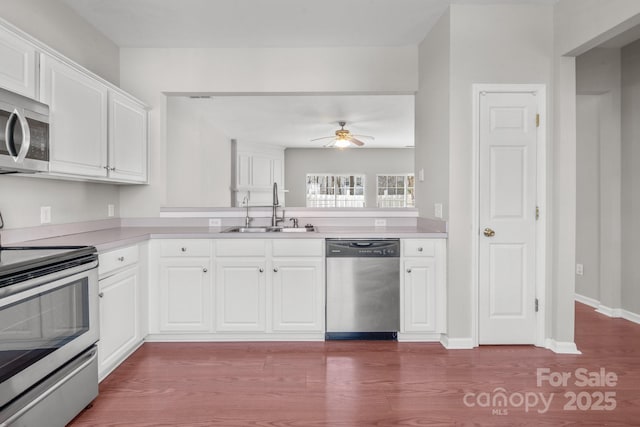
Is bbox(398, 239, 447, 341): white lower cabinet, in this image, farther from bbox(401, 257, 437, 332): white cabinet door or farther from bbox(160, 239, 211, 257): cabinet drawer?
bbox(160, 239, 211, 257): cabinet drawer

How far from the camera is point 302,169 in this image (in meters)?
8.75

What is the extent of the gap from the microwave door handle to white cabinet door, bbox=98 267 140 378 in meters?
0.81

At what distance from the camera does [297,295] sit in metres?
2.92

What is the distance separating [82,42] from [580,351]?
174 inches

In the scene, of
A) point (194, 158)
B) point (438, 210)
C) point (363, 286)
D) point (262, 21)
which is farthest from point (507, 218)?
point (194, 158)

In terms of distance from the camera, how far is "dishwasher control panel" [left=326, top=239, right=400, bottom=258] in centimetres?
291

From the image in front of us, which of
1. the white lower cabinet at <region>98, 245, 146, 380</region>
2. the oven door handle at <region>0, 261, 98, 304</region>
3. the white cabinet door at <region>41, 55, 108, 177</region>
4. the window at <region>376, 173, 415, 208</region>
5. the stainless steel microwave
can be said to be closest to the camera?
the oven door handle at <region>0, 261, 98, 304</region>

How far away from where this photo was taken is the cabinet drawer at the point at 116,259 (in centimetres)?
222

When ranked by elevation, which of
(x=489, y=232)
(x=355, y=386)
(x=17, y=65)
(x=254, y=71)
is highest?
(x=254, y=71)

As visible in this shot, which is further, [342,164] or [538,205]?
[342,164]

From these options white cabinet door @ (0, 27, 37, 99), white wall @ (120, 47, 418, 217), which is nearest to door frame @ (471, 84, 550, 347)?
white wall @ (120, 47, 418, 217)

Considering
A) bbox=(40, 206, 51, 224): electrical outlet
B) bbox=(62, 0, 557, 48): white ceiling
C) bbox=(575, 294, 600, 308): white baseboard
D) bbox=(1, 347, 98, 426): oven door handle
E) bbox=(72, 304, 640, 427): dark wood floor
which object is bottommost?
bbox=(72, 304, 640, 427): dark wood floor

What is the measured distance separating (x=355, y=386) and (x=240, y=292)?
113 cm

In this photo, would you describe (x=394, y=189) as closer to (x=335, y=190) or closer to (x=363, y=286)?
(x=335, y=190)
